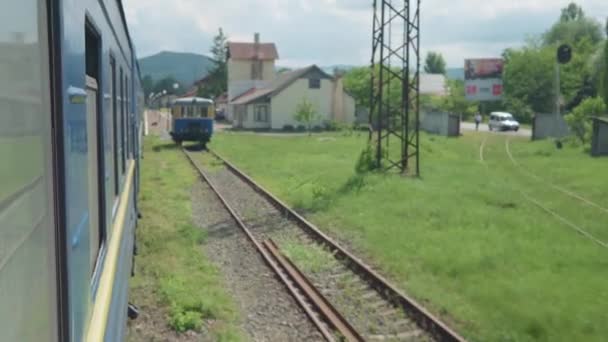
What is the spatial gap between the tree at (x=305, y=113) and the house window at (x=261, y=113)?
2.98m

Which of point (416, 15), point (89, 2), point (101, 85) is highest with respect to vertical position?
point (416, 15)

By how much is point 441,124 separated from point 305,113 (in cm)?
988

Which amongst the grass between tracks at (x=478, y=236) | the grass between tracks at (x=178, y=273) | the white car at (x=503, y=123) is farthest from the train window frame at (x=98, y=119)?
the white car at (x=503, y=123)

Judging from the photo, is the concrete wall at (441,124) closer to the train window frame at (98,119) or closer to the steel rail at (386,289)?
the steel rail at (386,289)

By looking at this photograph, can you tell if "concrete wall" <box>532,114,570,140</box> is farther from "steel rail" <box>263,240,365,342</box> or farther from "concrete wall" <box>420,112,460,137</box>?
"steel rail" <box>263,240,365,342</box>

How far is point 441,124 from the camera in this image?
43.3 m

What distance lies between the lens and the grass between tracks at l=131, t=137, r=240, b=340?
7078mm

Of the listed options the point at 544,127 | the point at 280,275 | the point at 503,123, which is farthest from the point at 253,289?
the point at 503,123

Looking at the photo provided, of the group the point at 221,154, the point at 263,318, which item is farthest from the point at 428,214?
the point at 221,154

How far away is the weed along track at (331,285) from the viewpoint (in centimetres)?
682

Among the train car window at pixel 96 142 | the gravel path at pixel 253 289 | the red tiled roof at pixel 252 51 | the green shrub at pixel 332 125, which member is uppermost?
the red tiled roof at pixel 252 51

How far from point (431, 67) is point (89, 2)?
126m

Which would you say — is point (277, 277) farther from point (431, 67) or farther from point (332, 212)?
point (431, 67)

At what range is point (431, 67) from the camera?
412 ft
